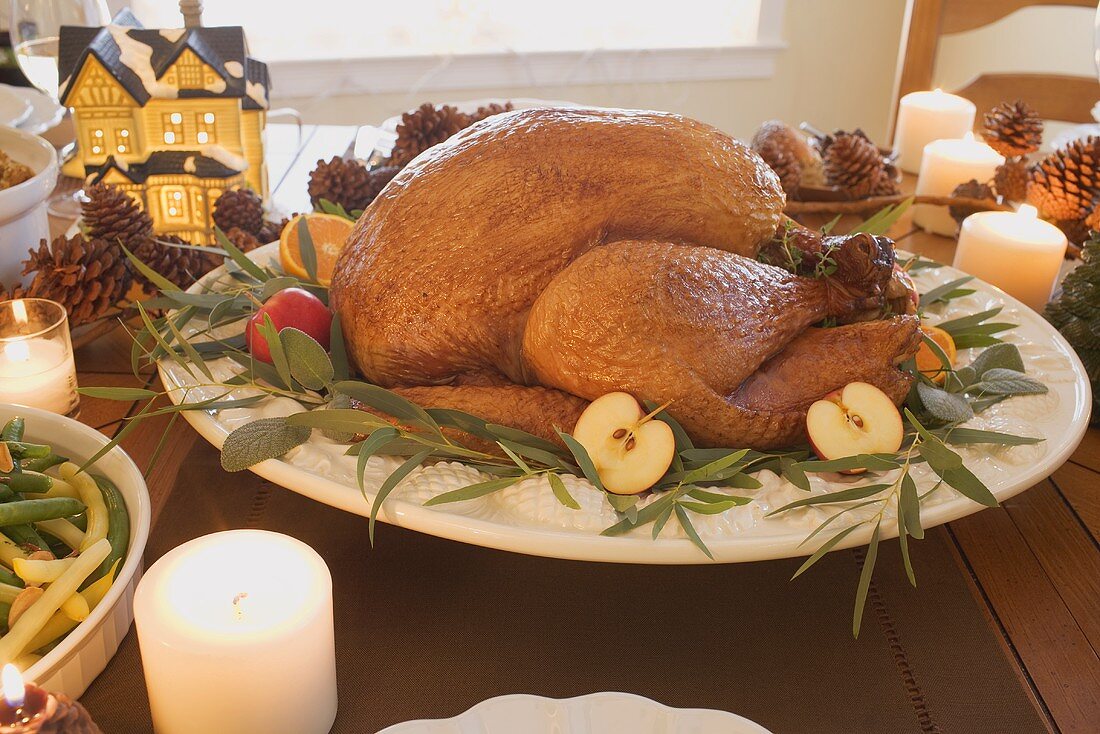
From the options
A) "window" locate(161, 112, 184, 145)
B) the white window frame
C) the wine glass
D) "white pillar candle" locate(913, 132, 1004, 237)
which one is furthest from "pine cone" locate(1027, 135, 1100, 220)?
the white window frame

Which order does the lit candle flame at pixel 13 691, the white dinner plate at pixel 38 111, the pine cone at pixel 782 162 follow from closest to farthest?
the lit candle flame at pixel 13 691, the pine cone at pixel 782 162, the white dinner plate at pixel 38 111

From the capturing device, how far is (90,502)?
30.0 inches

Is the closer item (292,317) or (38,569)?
(38,569)

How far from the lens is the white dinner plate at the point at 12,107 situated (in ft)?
5.20

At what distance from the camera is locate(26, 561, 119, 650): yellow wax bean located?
65 centimetres

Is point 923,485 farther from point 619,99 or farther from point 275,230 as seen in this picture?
point 619,99

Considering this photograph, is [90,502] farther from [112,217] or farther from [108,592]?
[112,217]

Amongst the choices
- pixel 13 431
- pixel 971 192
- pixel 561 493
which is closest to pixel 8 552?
pixel 13 431

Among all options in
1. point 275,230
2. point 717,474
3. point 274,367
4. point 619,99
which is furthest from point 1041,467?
point 619,99

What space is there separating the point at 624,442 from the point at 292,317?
1.24 ft

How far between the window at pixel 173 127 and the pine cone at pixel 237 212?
10cm

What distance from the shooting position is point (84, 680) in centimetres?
69

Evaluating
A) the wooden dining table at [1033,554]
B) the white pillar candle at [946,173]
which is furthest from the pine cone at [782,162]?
the wooden dining table at [1033,554]

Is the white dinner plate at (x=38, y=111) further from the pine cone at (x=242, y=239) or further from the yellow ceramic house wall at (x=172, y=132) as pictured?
the pine cone at (x=242, y=239)
